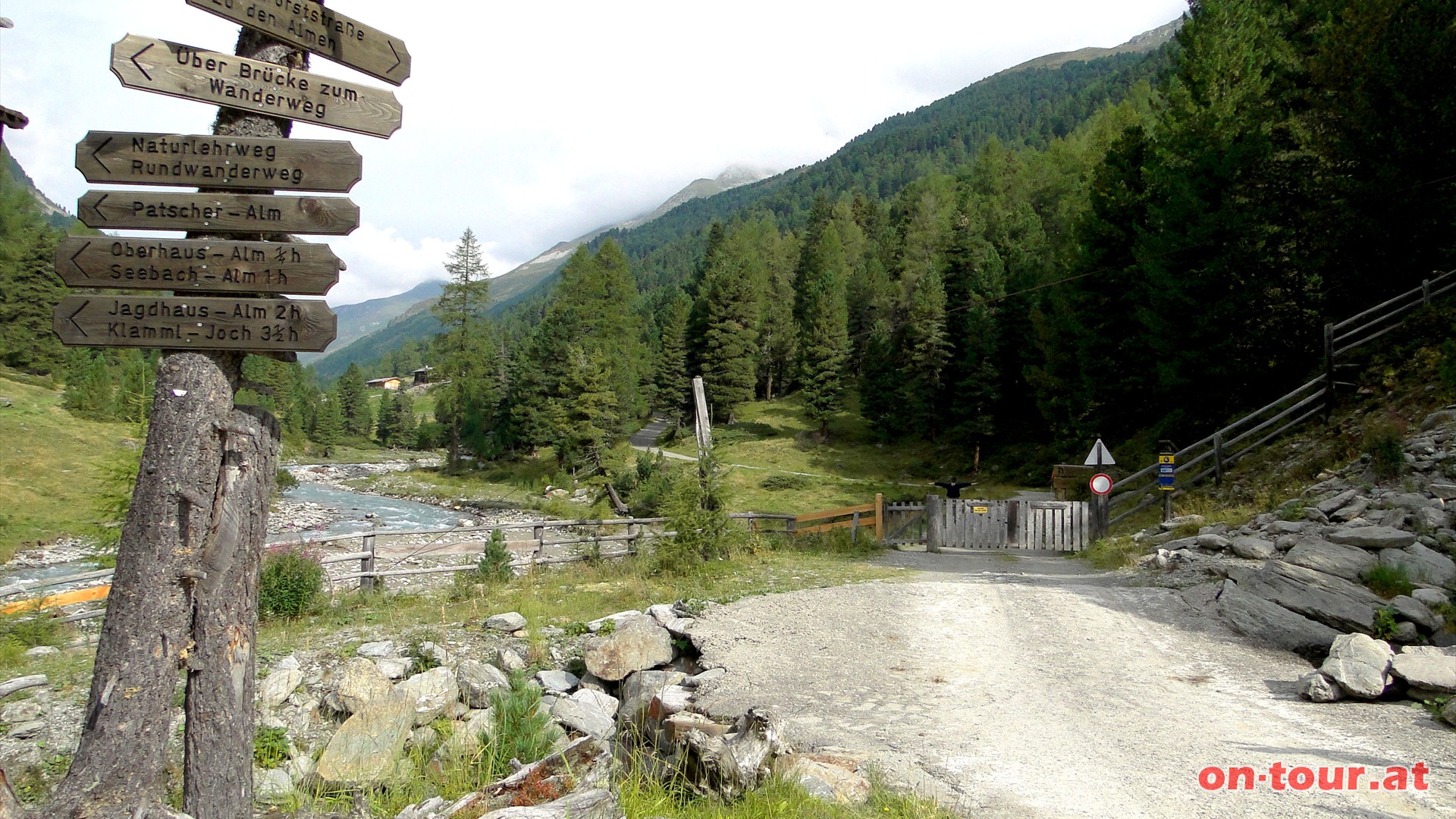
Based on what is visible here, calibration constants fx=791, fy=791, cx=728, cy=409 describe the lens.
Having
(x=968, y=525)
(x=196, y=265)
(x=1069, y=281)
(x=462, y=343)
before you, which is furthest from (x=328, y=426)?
(x=196, y=265)

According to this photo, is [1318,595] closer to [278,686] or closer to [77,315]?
[278,686]

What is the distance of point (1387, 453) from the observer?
37.7 feet

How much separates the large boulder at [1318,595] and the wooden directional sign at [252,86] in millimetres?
9746

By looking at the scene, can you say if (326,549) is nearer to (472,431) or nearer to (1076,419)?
(1076,419)

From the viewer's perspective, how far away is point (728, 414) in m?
61.7

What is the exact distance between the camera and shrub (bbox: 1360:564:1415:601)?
838cm

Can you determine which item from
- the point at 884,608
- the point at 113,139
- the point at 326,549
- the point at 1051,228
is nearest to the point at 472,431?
the point at 326,549

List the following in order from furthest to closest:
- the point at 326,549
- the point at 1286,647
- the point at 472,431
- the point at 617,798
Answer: the point at 472,431 → the point at 326,549 → the point at 1286,647 → the point at 617,798

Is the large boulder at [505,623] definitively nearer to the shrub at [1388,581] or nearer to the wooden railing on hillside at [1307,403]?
the shrub at [1388,581]

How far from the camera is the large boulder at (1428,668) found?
20.9ft

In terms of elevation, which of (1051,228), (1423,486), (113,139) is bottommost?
(1423,486)

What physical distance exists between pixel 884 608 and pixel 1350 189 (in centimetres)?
1548

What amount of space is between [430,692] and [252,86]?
5617 millimetres

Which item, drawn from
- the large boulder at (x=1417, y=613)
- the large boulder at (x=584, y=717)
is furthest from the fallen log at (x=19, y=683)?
the large boulder at (x=1417, y=613)
